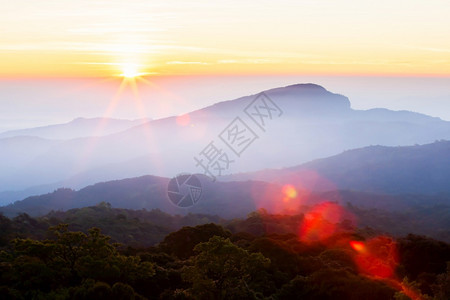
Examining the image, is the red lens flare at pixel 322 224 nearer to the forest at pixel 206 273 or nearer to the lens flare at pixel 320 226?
the lens flare at pixel 320 226

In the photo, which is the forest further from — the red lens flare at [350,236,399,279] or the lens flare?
the lens flare

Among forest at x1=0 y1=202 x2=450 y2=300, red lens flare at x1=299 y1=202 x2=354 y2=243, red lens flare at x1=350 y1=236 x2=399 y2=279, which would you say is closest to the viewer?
forest at x1=0 y1=202 x2=450 y2=300

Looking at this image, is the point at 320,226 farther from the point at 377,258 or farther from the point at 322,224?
the point at 377,258

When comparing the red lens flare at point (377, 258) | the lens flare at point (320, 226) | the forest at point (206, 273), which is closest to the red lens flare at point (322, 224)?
the lens flare at point (320, 226)

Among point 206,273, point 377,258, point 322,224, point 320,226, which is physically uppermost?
point 206,273

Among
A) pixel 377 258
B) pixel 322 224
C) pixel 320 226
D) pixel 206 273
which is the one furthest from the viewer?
pixel 322 224

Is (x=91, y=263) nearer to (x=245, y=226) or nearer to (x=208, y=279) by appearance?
(x=208, y=279)

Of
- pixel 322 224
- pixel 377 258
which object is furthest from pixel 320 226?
pixel 377 258

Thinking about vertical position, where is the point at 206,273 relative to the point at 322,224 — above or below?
above

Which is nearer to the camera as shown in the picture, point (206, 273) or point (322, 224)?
point (206, 273)

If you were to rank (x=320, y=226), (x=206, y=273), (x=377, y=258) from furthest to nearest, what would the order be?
(x=320, y=226), (x=377, y=258), (x=206, y=273)

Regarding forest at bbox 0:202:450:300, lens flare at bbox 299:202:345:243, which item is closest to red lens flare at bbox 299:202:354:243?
lens flare at bbox 299:202:345:243
